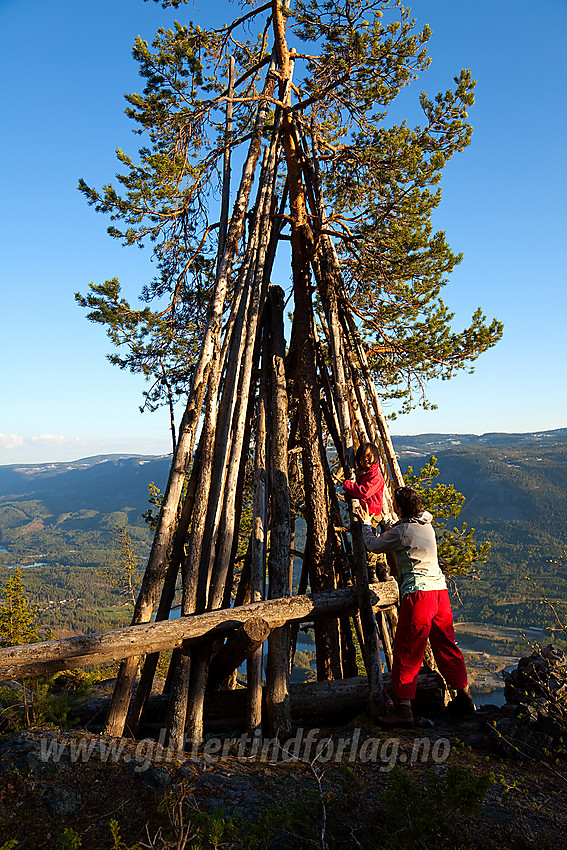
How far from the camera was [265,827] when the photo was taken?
258cm

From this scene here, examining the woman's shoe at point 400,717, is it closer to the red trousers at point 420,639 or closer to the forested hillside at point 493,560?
the red trousers at point 420,639

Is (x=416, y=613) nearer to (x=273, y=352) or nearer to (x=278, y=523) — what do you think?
(x=278, y=523)

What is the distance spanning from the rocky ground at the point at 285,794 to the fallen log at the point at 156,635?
0.51m

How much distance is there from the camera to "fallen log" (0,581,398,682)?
3.92 meters

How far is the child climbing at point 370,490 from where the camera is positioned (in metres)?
5.20

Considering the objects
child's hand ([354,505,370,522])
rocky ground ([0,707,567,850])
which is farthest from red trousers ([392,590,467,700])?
child's hand ([354,505,370,522])

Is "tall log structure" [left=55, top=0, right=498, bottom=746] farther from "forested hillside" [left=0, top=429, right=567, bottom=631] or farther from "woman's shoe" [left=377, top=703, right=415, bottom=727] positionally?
"forested hillside" [left=0, top=429, right=567, bottom=631]

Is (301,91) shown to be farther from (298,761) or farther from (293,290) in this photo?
(298,761)

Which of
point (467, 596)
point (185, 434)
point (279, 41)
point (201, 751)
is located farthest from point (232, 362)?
point (467, 596)

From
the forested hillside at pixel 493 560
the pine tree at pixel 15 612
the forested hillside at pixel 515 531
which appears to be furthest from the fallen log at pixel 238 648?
the forested hillside at pixel 515 531

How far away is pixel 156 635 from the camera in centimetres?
422

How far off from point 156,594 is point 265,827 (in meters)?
2.54

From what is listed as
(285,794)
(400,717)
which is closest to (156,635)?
(285,794)

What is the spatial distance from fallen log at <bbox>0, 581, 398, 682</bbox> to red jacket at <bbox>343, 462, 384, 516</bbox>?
92 cm
